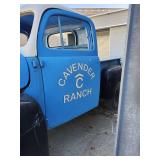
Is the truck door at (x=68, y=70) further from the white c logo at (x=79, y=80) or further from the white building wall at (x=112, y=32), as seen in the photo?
the white building wall at (x=112, y=32)

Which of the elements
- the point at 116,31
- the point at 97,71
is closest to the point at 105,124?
the point at 97,71

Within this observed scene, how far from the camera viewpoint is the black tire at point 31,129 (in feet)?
5.02

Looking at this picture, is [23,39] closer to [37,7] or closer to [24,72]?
[37,7]

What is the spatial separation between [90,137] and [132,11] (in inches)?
81.6

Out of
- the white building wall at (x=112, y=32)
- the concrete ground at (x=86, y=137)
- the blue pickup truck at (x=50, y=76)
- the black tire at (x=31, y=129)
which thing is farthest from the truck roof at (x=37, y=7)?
the white building wall at (x=112, y=32)

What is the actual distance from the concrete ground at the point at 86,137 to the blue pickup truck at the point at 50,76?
531mm

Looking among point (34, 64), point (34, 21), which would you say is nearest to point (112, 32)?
point (34, 21)

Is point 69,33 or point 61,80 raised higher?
point 69,33

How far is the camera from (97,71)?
2.74 meters

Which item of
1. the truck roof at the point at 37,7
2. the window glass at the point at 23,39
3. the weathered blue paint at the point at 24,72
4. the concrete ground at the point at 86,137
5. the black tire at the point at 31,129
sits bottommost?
the concrete ground at the point at 86,137

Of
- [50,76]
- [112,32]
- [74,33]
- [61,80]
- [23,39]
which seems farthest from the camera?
[112,32]

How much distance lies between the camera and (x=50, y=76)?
79.8 inches

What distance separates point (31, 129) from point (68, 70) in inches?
34.7

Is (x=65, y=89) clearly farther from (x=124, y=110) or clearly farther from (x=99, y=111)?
(x=99, y=111)
